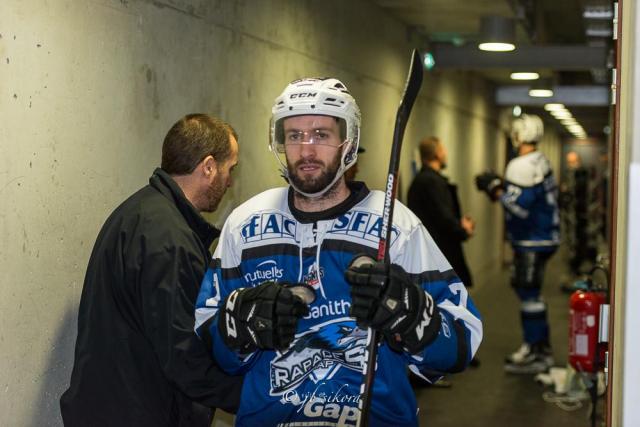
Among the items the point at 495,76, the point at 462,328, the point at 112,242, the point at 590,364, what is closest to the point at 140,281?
the point at 112,242

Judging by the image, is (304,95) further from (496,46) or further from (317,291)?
(496,46)

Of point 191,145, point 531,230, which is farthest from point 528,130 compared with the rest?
point 191,145

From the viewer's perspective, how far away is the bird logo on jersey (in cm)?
244

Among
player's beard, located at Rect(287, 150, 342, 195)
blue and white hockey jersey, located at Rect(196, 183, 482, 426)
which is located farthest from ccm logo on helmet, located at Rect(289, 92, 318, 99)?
blue and white hockey jersey, located at Rect(196, 183, 482, 426)

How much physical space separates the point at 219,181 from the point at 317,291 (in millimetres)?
1034

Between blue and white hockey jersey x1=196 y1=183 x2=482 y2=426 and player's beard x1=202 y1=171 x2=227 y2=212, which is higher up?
player's beard x1=202 y1=171 x2=227 y2=212

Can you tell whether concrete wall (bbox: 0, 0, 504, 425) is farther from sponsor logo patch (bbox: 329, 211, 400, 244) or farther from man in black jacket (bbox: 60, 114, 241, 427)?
sponsor logo patch (bbox: 329, 211, 400, 244)

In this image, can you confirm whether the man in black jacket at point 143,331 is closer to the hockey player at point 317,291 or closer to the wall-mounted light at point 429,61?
the hockey player at point 317,291

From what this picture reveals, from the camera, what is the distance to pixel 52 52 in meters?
3.11

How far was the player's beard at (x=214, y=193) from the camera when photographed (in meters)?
3.34

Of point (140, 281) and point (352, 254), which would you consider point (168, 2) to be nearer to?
point (140, 281)

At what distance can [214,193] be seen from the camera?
3.36 metres

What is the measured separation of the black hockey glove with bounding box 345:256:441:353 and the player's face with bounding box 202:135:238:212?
3.93 feet

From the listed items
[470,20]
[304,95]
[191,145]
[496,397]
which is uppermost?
[470,20]
